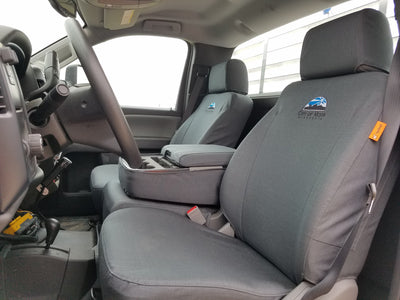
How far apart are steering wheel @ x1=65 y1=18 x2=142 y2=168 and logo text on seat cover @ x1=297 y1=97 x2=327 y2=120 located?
1.75ft

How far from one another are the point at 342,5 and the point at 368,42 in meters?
0.85

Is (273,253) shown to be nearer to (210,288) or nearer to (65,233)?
(210,288)

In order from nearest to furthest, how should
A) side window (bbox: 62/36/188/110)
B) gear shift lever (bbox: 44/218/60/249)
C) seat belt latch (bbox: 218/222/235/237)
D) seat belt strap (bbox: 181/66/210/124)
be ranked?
gear shift lever (bbox: 44/218/60/249) → seat belt latch (bbox: 218/222/235/237) → side window (bbox: 62/36/188/110) → seat belt strap (bbox: 181/66/210/124)

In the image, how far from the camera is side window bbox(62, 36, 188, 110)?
2.28m

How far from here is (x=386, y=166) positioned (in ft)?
2.71

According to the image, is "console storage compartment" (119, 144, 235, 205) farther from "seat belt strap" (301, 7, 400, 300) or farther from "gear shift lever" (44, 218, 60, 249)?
"seat belt strap" (301, 7, 400, 300)

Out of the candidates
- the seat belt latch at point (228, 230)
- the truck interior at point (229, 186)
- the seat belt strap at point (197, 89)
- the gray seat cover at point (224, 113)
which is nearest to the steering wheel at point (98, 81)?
the truck interior at point (229, 186)

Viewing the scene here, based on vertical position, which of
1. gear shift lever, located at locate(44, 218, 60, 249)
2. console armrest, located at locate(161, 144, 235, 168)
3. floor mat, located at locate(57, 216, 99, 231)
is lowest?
floor mat, located at locate(57, 216, 99, 231)

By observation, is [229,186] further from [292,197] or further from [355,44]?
[355,44]

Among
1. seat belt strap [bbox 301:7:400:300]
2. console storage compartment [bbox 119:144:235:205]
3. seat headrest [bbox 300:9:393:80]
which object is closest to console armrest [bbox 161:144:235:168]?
console storage compartment [bbox 119:144:235:205]

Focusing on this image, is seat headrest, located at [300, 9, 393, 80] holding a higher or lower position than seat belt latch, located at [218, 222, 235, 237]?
higher

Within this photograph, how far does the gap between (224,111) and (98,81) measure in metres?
1.08

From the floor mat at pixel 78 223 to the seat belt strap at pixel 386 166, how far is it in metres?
1.23

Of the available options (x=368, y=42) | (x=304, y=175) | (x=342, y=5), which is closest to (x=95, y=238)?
(x=304, y=175)
